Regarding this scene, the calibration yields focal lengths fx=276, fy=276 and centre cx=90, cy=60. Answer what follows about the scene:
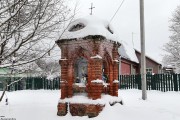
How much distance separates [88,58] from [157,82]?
10.3 metres

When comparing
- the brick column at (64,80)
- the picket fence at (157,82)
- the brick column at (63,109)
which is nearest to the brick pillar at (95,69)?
the brick column at (64,80)

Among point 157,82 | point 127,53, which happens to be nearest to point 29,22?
point 157,82

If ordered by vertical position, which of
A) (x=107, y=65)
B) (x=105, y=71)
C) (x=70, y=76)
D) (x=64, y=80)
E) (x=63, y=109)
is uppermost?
(x=107, y=65)

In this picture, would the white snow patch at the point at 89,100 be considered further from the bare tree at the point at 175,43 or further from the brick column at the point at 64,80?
the bare tree at the point at 175,43

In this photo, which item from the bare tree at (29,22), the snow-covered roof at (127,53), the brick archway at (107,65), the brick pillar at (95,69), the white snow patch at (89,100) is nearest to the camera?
the bare tree at (29,22)

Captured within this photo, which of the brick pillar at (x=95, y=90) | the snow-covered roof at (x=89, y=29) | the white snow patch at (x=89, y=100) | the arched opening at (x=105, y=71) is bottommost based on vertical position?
the white snow patch at (x=89, y=100)

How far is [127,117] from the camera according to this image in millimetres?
9961

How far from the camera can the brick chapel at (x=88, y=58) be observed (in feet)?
33.7

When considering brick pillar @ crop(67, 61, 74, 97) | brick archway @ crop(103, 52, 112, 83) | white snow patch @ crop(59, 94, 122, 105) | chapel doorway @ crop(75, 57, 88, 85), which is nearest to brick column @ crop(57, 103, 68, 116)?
white snow patch @ crop(59, 94, 122, 105)

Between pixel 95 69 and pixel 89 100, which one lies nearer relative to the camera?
pixel 89 100

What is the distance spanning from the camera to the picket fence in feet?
59.2

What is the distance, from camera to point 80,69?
11.6m

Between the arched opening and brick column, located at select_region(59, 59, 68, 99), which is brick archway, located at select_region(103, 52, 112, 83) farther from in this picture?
brick column, located at select_region(59, 59, 68, 99)

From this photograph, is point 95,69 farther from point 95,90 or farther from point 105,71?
point 105,71
